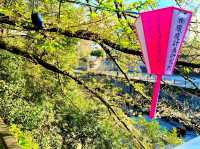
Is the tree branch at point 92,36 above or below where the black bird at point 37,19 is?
below

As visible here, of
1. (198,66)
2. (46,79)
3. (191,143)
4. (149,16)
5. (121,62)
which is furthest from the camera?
(46,79)

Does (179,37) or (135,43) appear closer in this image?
(179,37)

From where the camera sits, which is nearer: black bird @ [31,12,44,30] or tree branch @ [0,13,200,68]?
black bird @ [31,12,44,30]

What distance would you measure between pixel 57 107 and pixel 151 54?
9.99 meters

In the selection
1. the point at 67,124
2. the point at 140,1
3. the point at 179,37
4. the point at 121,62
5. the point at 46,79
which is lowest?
the point at 67,124

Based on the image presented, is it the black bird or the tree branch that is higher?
the black bird

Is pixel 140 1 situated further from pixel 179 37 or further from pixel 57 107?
pixel 57 107

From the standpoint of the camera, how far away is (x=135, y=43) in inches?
199

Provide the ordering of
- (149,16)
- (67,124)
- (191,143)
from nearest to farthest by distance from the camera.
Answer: (191,143) < (149,16) < (67,124)

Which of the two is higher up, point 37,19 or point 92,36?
point 37,19

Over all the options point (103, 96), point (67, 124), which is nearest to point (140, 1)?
→ point (103, 96)

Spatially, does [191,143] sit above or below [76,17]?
below

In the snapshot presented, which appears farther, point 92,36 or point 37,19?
point 92,36

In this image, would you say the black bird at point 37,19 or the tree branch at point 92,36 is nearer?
the black bird at point 37,19
